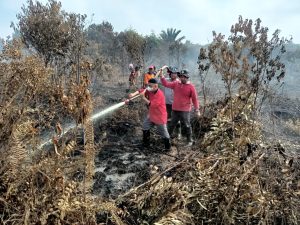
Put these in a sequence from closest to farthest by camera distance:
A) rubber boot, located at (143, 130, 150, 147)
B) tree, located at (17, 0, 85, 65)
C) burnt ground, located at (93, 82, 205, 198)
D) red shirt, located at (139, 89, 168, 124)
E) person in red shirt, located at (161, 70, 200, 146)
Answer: burnt ground, located at (93, 82, 205, 198) < red shirt, located at (139, 89, 168, 124) < rubber boot, located at (143, 130, 150, 147) < person in red shirt, located at (161, 70, 200, 146) < tree, located at (17, 0, 85, 65)

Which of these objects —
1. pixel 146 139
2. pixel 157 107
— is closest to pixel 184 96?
pixel 157 107

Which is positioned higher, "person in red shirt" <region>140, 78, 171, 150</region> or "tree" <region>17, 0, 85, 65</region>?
"tree" <region>17, 0, 85, 65</region>

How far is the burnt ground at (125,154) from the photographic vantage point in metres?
5.16

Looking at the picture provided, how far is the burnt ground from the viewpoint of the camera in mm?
5160

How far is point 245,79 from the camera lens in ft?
24.2

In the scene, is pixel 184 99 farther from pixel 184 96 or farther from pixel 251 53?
pixel 251 53

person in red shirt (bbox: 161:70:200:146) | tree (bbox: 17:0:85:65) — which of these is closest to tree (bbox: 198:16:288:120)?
person in red shirt (bbox: 161:70:200:146)

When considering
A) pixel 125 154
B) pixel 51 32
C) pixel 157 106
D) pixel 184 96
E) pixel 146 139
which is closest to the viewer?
pixel 125 154

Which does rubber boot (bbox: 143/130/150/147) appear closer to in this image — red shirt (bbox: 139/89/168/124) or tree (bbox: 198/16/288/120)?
red shirt (bbox: 139/89/168/124)

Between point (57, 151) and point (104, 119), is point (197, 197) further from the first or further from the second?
point (104, 119)

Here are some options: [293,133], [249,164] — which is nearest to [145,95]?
[249,164]

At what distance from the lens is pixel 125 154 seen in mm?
6562

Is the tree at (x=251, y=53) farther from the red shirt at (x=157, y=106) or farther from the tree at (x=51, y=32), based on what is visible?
the tree at (x=51, y=32)

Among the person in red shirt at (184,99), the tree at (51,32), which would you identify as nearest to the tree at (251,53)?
the person in red shirt at (184,99)
